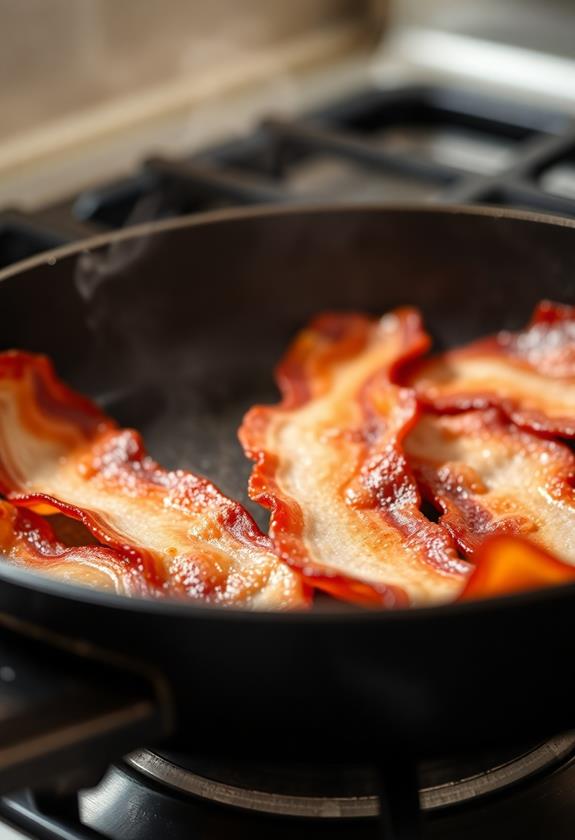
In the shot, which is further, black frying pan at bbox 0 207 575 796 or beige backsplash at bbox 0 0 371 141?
beige backsplash at bbox 0 0 371 141

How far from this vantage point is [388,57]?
1.84 metres

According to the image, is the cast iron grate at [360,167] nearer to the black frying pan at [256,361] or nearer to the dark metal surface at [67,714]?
the black frying pan at [256,361]

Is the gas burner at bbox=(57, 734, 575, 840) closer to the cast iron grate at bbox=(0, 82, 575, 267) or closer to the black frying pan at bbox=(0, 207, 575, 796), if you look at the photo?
the black frying pan at bbox=(0, 207, 575, 796)

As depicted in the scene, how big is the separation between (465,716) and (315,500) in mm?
Result: 296

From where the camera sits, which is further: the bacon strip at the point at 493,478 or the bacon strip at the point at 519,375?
the bacon strip at the point at 519,375

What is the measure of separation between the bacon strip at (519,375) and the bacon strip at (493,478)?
0.01 metres

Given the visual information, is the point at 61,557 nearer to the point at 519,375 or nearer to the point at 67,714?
the point at 67,714

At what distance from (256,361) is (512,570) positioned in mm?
582

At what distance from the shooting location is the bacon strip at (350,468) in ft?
2.36

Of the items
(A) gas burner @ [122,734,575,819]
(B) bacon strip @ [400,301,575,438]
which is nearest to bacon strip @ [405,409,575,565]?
(B) bacon strip @ [400,301,575,438]

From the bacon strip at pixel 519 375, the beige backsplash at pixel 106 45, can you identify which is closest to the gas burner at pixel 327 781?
the bacon strip at pixel 519 375

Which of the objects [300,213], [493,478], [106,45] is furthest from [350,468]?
[106,45]

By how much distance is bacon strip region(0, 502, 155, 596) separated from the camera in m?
0.71

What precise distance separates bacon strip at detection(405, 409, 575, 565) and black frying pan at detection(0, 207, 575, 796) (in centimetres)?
16
